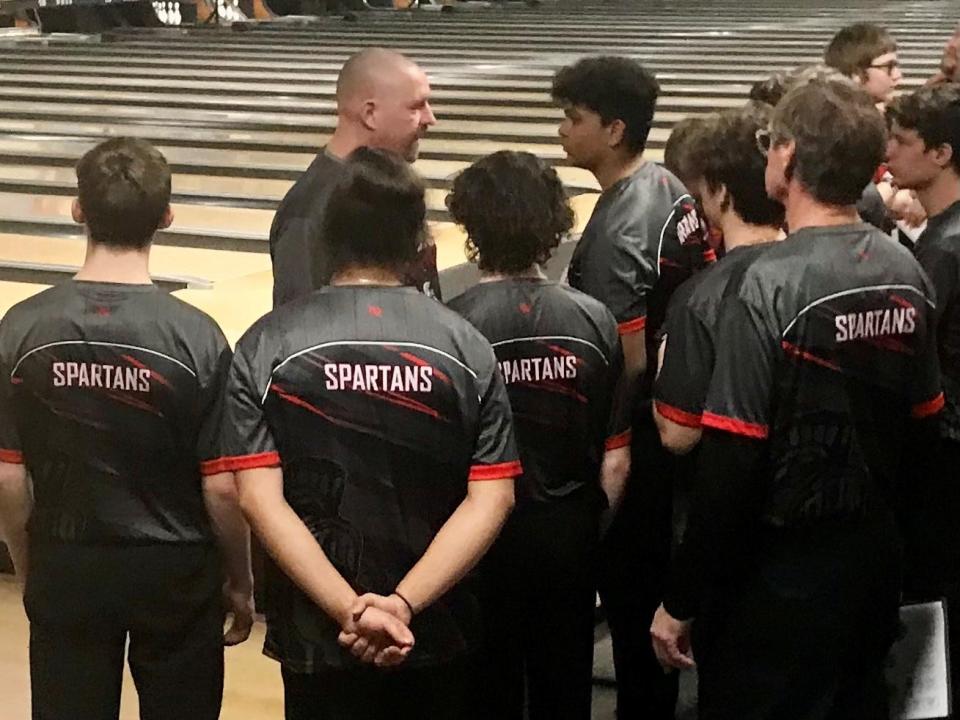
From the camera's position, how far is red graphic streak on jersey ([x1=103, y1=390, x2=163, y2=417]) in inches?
68.9

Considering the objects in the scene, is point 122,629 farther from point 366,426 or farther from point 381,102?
point 381,102

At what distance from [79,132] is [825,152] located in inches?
207

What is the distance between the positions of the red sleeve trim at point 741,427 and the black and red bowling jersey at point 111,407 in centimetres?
64

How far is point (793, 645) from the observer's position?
181 centimetres

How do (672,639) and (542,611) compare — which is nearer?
(672,639)

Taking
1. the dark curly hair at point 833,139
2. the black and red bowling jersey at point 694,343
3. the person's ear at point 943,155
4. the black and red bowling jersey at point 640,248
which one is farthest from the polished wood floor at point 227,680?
the person's ear at point 943,155

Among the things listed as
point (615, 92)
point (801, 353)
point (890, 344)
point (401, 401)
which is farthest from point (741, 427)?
point (615, 92)

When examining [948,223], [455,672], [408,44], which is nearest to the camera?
[455,672]

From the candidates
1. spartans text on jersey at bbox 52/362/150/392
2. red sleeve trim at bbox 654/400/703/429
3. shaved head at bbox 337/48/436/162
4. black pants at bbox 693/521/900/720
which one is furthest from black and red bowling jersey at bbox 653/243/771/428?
shaved head at bbox 337/48/436/162

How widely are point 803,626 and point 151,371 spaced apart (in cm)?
91

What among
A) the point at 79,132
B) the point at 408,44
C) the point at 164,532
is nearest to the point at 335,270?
the point at 164,532

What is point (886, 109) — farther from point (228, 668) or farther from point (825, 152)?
point (228, 668)

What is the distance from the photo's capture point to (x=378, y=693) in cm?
171

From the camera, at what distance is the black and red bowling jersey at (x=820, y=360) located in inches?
67.9
